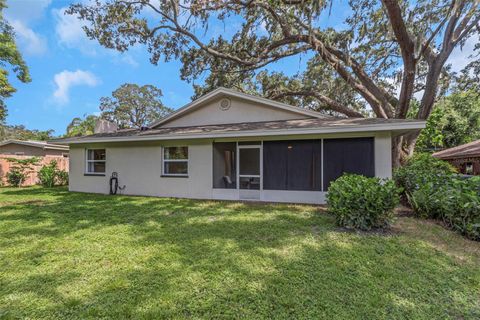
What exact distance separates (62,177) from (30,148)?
573cm

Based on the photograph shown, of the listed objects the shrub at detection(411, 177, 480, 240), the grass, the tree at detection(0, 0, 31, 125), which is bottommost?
the grass

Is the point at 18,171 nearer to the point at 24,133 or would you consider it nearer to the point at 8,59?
the point at 8,59

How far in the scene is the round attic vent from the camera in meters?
11.0

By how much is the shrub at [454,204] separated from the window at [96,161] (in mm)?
11718

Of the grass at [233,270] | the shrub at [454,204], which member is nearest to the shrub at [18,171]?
the grass at [233,270]

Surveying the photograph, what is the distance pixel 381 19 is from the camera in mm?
11633

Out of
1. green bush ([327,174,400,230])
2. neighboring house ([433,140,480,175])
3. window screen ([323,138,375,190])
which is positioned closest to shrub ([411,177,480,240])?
green bush ([327,174,400,230])

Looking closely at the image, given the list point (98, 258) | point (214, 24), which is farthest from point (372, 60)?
point (98, 258)

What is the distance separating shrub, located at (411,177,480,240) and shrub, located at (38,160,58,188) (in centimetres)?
1677

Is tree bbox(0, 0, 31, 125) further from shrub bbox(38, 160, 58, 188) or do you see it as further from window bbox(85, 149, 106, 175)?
window bbox(85, 149, 106, 175)

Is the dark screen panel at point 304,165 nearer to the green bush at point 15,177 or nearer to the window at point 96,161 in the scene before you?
the window at point 96,161

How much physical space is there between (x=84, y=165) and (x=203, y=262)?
1023cm

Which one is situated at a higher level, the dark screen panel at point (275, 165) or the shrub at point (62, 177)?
the dark screen panel at point (275, 165)

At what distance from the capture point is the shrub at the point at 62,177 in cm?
1442
